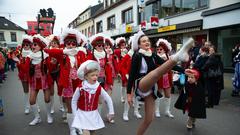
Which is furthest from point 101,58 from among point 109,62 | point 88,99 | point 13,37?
point 13,37

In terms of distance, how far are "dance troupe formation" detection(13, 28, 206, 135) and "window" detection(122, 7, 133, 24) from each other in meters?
19.3

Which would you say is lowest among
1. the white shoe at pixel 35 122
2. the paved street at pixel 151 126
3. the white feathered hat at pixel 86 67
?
the paved street at pixel 151 126

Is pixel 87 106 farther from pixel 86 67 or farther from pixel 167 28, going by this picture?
pixel 167 28

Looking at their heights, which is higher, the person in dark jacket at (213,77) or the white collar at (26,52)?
the white collar at (26,52)

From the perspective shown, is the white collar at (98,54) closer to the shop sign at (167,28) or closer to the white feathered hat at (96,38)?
the white feathered hat at (96,38)

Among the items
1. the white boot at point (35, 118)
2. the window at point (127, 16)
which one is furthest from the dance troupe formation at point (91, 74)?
the window at point (127, 16)

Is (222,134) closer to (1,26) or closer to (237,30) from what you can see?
(237,30)

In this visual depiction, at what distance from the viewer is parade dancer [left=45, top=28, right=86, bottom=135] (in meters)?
4.69

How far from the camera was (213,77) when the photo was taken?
7121 mm

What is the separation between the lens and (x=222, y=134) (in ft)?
15.5

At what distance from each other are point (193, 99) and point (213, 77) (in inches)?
104

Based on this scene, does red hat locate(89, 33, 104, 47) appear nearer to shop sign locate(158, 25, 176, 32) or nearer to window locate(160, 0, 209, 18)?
window locate(160, 0, 209, 18)

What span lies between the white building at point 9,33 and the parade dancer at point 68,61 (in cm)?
5484

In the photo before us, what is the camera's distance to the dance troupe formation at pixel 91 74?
3393mm
